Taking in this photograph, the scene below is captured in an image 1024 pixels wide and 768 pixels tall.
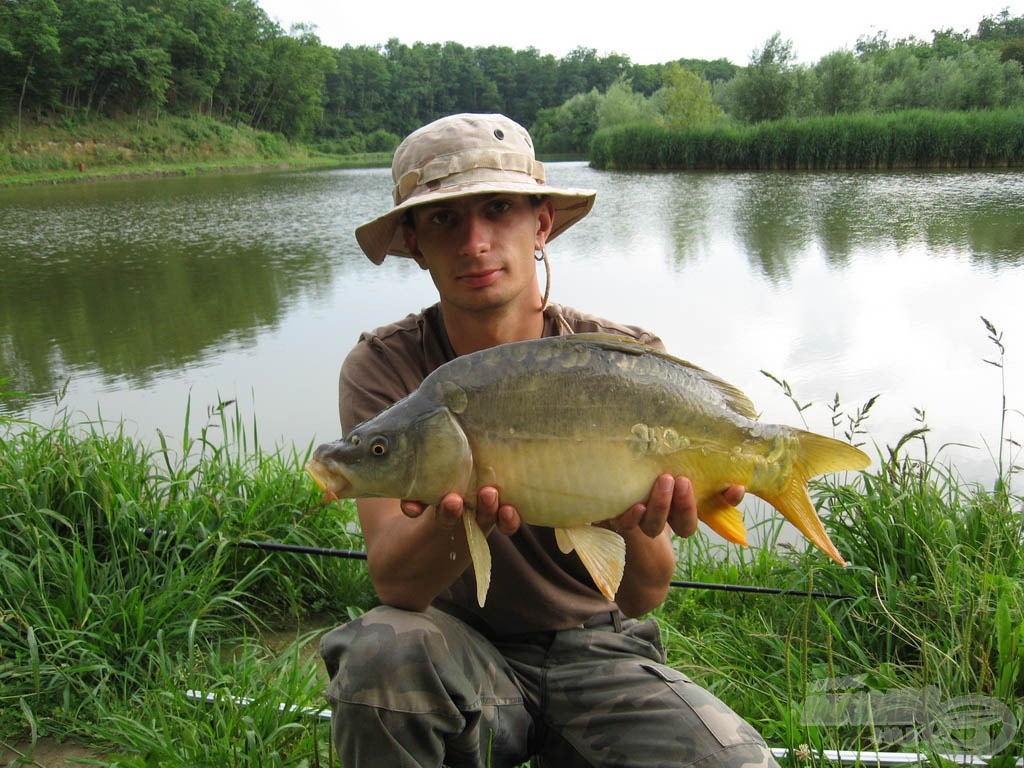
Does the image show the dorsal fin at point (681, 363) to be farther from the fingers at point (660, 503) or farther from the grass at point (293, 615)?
the grass at point (293, 615)

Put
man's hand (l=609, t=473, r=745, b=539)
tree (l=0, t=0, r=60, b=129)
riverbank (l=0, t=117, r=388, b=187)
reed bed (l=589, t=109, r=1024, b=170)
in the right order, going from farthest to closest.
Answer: tree (l=0, t=0, r=60, b=129) → riverbank (l=0, t=117, r=388, b=187) → reed bed (l=589, t=109, r=1024, b=170) → man's hand (l=609, t=473, r=745, b=539)

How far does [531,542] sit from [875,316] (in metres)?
6.08

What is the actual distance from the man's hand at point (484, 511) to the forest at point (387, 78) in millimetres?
26060

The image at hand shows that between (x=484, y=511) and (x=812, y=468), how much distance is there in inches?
23.1

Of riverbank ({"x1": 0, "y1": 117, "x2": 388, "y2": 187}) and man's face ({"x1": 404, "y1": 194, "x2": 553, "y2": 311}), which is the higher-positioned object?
riverbank ({"x1": 0, "y1": 117, "x2": 388, "y2": 187})

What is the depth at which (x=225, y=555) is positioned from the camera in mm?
2553

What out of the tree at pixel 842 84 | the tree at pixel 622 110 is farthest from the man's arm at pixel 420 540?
the tree at pixel 622 110

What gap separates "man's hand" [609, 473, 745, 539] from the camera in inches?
54.7

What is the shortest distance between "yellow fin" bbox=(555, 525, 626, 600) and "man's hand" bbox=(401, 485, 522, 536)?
0.10 metres

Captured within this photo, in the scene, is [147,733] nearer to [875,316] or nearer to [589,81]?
[875,316]

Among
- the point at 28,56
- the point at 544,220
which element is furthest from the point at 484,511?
the point at 28,56

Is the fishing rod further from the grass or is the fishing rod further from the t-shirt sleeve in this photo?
the t-shirt sleeve

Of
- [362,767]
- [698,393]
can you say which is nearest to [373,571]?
[362,767]

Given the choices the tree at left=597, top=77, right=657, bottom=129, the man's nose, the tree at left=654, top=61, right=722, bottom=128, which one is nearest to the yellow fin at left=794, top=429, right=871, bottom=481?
the man's nose
